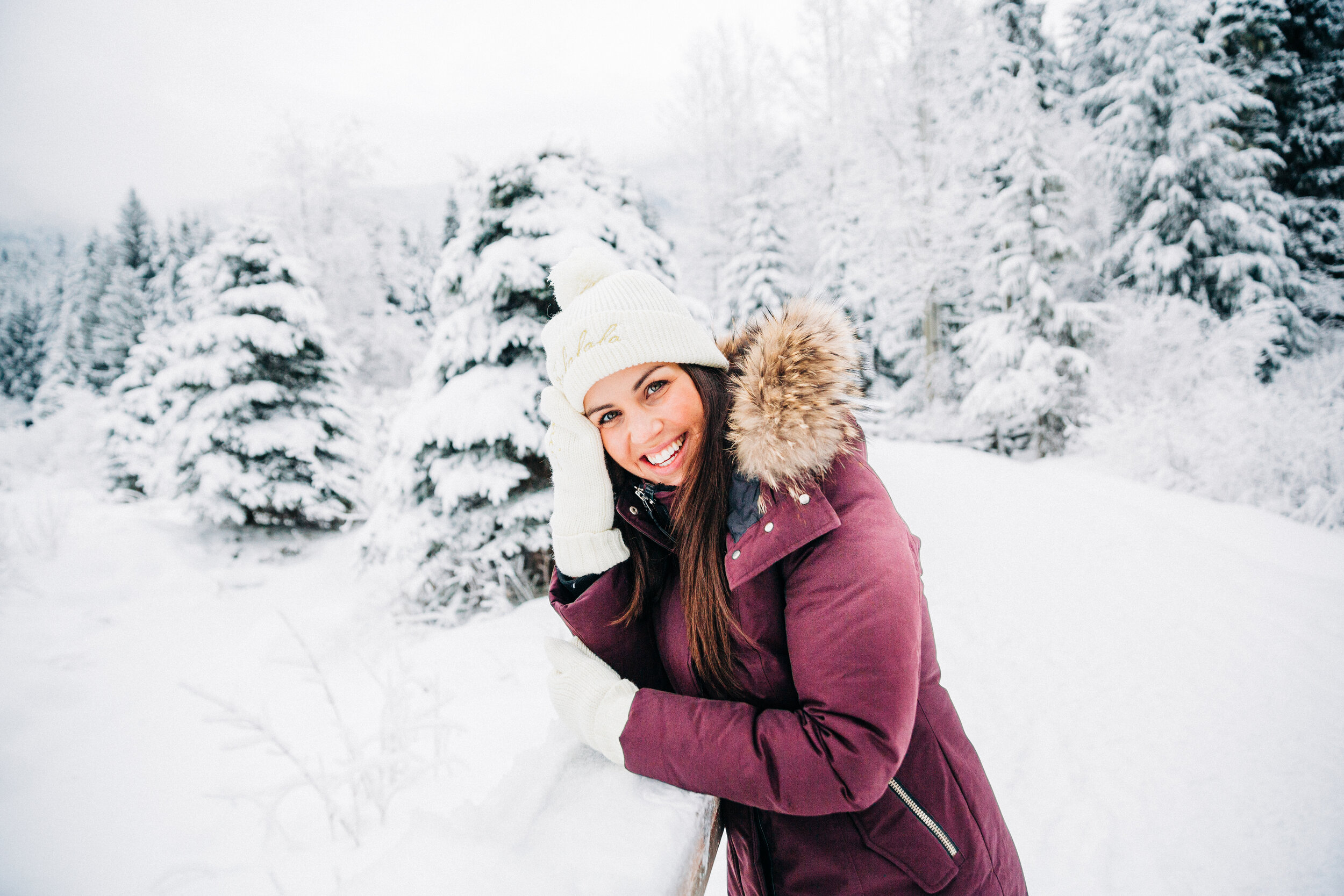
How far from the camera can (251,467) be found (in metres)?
8.32

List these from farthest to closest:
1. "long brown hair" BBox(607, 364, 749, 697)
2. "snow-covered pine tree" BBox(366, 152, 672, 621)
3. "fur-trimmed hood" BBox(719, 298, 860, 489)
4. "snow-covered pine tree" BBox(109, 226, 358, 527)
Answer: "snow-covered pine tree" BBox(109, 226, 358, 527)
"snow-covered pine tree" BBox(366, 152, 672, 621)
"long brown hair" BBox(607, 364, 749, 697)
"fur-trimmed hood" BBox(719, 298, 860, 489)

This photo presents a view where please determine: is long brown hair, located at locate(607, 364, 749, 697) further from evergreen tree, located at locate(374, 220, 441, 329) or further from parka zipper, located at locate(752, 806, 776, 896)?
evergreen tree, located at locate(374, 220, 441, 329)

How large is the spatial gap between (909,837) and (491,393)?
4.36m

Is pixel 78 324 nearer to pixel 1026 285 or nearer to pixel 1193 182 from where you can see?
pixel 1026 285

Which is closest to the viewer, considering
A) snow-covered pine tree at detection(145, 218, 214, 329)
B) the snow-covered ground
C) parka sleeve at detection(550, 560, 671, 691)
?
parka sleeve at detection(550, 560, 671, 691)

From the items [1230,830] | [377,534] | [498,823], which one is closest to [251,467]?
[377,534]

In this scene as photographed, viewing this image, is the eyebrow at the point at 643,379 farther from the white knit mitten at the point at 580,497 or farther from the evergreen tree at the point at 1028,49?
the evergreen tree at the point at 1028,49

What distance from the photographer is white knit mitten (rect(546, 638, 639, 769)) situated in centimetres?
120

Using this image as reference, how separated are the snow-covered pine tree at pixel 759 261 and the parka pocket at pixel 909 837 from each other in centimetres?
1548

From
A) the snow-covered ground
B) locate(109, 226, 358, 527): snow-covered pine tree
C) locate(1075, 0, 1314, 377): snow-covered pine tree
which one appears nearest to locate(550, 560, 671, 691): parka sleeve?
the snow-covered ground

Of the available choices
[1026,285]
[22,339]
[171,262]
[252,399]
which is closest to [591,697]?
[252,399]

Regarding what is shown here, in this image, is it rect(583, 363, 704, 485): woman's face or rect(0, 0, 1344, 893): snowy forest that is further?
rect(0, 0, 1344, 893): snowy forest

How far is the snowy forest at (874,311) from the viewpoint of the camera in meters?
4.70

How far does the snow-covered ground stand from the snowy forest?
63mm
